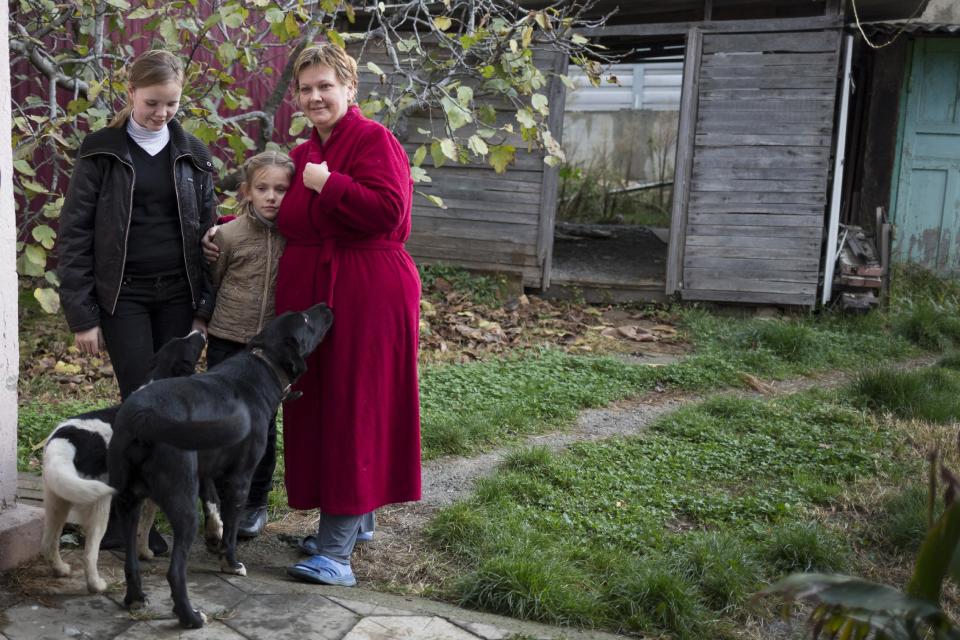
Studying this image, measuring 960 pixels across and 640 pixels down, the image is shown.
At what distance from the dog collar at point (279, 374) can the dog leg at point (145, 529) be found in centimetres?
66

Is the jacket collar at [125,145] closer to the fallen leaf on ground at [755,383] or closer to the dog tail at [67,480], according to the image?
the dog tail at [67,480]

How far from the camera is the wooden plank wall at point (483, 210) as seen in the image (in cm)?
934

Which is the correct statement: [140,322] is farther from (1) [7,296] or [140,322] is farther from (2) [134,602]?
(2) [134,602]

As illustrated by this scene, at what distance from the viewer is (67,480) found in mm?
2926

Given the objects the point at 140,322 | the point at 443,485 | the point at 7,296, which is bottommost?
the point at 443,485

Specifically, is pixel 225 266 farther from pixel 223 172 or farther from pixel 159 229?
pixel 223 172

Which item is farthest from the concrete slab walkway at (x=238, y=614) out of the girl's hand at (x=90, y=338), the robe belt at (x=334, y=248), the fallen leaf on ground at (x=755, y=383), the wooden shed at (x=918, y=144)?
the wooden shed at (x=918, y=144)

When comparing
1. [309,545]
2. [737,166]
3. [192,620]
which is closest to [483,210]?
[737,166]

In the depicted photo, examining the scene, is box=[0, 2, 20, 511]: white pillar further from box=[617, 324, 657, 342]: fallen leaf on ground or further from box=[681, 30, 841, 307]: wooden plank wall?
box=[681, 30, 841, 307]: wooden plank wall

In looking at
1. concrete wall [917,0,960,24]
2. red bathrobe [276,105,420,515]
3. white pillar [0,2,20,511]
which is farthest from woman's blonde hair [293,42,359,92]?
concrete wall [917,0,960,24]

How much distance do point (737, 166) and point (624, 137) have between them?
9.94 metres

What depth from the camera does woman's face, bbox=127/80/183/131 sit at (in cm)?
334

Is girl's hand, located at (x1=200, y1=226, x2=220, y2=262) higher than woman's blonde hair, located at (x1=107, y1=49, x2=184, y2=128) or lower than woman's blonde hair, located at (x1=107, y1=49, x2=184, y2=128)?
lower

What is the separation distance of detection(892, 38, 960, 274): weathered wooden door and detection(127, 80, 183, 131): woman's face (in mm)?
8536
